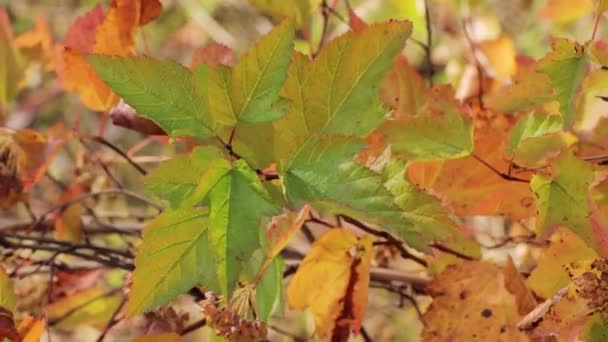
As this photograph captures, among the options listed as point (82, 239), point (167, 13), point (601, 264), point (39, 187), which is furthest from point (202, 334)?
point (601, 264)

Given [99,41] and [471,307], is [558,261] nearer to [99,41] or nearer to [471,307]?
[471,307]

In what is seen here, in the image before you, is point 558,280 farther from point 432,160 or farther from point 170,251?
point 170,251

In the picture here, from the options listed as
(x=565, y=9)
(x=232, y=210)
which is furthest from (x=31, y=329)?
(x=565, y=9)

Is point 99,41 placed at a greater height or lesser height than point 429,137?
greater

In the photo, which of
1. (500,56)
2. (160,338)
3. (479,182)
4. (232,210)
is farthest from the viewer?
(500,56)

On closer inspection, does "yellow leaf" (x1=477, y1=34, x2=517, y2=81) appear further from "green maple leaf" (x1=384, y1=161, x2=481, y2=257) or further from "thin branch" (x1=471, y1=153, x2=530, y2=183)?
"green maple leaf" (x1=384, y1=161, x2=481, y2=257)

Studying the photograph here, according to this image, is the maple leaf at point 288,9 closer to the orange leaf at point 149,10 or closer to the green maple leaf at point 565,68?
the orange leaf at point 149,10

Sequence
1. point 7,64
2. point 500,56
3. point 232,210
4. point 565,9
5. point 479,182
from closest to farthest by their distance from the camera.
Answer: point 232,210 < point 479,182 < point 7,64 < point 500,56 < point 565,9
